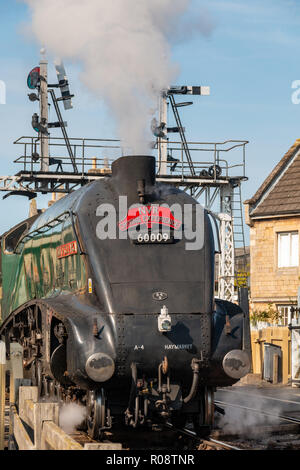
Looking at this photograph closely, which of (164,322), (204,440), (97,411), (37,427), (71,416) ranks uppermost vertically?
(164,322)

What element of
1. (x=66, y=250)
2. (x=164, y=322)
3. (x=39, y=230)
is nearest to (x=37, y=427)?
(x=164, y=322)

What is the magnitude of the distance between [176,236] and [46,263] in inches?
129

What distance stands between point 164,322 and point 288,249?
18980 mm

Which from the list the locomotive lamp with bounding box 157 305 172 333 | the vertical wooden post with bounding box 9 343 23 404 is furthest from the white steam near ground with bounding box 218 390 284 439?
the vertical wooden post with bounding box 9 343 23 404

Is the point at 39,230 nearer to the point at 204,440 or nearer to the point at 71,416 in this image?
the point at 71,416

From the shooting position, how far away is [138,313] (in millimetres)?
10516

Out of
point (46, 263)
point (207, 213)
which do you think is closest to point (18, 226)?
point (46, 263)

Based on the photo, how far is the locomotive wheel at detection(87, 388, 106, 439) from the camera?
10469 millimetres

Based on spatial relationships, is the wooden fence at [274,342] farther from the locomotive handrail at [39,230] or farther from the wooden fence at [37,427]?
the wooden fence at [37,427]

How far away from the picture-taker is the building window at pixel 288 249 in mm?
28516

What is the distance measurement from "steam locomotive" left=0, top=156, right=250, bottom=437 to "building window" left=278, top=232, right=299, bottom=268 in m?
17.3

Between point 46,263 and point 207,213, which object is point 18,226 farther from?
point 207,213

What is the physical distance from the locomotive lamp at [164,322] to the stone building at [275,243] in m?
18.1

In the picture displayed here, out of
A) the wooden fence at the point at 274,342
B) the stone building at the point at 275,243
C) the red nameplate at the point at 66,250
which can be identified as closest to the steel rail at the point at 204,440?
the red nameplate at the point at 66,250
